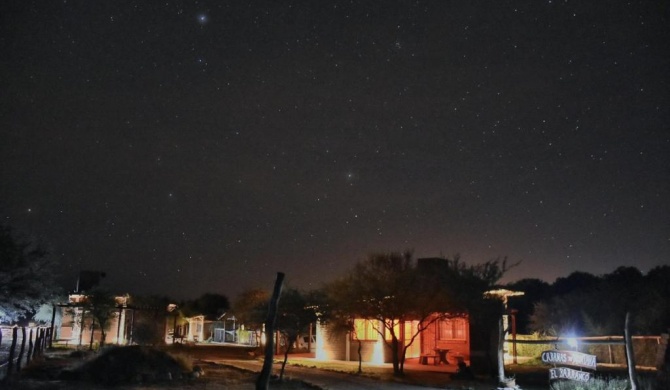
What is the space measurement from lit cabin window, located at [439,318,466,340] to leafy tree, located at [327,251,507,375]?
708 cm

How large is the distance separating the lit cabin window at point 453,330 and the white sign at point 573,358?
14571mm

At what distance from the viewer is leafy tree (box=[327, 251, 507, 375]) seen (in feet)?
78.9

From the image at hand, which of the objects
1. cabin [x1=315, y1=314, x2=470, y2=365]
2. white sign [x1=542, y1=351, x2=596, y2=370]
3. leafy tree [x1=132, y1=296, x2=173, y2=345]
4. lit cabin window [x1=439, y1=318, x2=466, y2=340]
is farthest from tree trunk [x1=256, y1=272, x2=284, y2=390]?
leafy tree [x1=132, y1=296, x2=173, y2=345]

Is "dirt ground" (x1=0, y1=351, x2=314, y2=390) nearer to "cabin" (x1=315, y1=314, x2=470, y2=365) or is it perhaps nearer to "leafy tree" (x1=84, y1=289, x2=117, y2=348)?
"cabin" (x1=315, y1=314, x2=470, y2=365)

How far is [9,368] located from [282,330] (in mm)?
11014

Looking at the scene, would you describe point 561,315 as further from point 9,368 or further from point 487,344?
point 9,368

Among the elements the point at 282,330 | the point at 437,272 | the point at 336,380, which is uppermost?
the point at 437,272

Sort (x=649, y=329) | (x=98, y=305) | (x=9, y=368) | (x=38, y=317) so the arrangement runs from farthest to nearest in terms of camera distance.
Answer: (x=38, y=317)
(x=98, y=305)
(x=649, y=329)
(x=9, y=368)

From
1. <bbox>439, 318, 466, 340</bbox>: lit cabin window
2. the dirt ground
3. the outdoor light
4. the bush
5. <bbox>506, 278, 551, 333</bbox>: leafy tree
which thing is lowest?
the dirt ground

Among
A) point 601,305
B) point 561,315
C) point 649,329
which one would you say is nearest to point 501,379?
point 649,329

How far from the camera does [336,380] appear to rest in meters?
22.2

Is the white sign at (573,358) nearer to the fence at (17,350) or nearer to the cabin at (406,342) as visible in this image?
the cabin at (406,342)

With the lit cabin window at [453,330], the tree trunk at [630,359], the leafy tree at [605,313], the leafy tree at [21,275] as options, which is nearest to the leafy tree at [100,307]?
the leafy tree at [21,275]

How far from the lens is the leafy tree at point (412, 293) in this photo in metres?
24.1
